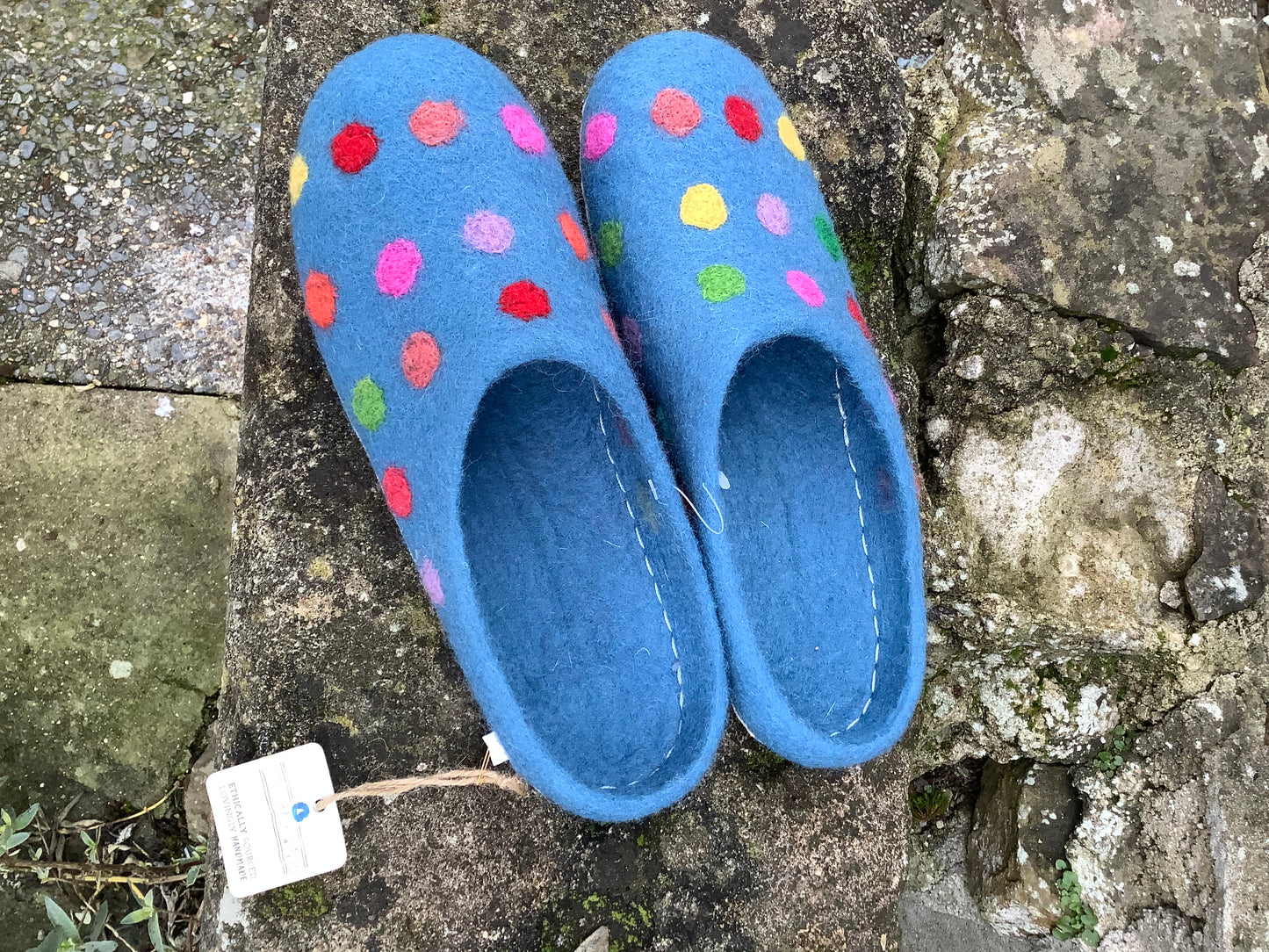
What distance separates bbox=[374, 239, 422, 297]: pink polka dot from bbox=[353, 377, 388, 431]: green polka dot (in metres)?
0.12

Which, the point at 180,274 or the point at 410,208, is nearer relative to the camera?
the point at 410,208

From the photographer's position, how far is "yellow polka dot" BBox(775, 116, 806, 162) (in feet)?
4.30

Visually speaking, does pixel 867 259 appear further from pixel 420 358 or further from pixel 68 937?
pixel 68 937

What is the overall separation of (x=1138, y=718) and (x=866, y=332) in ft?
2.57

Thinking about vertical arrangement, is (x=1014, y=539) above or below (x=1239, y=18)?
below

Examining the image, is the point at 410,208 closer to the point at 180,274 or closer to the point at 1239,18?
the point at 180,274

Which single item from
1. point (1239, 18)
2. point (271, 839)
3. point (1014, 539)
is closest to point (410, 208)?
point (271, 839)

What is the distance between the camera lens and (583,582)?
1160mm

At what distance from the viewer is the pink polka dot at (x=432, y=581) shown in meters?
1.01

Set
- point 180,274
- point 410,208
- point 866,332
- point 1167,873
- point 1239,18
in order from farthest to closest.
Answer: point 180,274 → point 1239,18 → point 1167,873 → point 866,332 → point 410,208

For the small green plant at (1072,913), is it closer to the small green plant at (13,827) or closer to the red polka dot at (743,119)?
the red polka dot at (743,119)

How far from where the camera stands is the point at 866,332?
1250 millimetres

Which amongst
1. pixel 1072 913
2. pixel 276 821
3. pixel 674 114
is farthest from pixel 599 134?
pixel 1072 913

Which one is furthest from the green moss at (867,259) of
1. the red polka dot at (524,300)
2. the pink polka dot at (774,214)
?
the red polka dot at (524,300)
